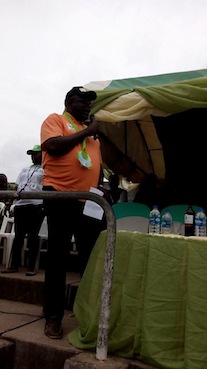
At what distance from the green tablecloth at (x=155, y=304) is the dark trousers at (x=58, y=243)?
0.80 ft

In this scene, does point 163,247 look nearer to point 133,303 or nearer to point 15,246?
point 133,303

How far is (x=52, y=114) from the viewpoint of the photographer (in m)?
2.88

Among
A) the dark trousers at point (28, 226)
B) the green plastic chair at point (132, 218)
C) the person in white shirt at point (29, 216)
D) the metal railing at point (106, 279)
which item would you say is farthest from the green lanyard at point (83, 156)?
the dark trousers at point (28, 226)

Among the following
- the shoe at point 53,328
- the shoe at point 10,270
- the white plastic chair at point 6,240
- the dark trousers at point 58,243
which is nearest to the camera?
the shoe at point 53,328

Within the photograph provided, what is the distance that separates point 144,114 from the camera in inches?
138

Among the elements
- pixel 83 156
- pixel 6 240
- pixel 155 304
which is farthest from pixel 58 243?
pixel 6 240

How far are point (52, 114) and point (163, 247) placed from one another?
1.43m

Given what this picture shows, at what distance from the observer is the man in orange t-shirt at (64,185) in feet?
8.77

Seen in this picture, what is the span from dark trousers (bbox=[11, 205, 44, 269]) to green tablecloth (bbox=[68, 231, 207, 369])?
2151 mm

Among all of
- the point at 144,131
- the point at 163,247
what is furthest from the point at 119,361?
the point at 144,131

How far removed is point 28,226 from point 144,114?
221 centimetres

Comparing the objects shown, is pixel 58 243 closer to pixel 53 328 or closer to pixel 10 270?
pixel 53 328

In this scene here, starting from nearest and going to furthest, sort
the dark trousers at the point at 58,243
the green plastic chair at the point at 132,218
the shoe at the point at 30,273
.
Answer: the dark trousers at the point at 58,243 → the green plastic chair at the point at 132,218 → the shoe at the point at 30,273

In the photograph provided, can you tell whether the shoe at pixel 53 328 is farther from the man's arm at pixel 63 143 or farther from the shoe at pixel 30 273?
the shoe at pixel 30 273
